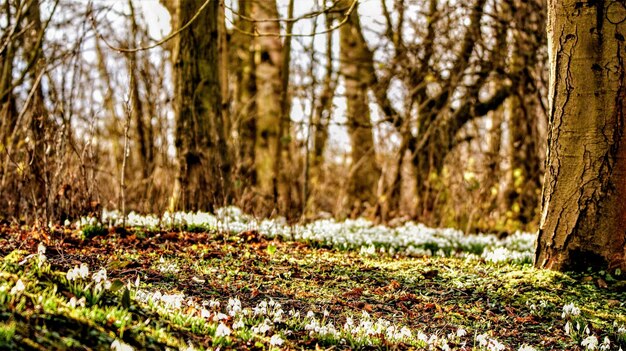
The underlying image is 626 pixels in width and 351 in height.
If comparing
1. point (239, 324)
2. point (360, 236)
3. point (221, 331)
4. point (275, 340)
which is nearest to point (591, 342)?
point (275, 340)

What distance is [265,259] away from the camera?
21.6 feet

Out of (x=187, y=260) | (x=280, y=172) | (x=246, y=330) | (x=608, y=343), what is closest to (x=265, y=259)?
(x=187, y=260)

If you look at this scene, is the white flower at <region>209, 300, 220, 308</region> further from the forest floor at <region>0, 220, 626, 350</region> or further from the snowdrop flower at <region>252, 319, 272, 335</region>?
the snowdrop flower at <region>252, 319, 272, 335</region>

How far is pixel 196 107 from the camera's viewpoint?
405 inches

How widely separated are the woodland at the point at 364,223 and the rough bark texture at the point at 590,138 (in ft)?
0.05

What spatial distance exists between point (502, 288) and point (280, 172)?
10.2m

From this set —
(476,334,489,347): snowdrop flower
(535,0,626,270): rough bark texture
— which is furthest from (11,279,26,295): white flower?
(535,0,626,270): rough bark texture

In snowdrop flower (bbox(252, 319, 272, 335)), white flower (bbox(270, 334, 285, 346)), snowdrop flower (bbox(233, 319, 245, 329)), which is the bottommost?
white flower (bbox(270, 334, 285, 346))

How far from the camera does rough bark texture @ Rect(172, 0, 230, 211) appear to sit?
10.1 metres

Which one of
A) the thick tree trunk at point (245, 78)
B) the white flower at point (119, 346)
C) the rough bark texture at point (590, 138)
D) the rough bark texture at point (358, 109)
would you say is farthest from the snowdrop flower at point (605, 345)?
the thick tree trunk at point (245, 78)

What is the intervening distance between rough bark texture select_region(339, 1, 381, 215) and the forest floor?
839 cm

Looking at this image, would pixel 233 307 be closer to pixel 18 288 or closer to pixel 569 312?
pixel 18 288

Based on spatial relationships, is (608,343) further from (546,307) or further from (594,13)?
(594,13)

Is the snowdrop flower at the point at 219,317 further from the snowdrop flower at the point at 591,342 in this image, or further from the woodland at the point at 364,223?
the snowdrop flower at the point at 591,342
